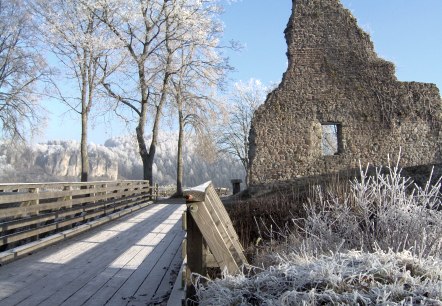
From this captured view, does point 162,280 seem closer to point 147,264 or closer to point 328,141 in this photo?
point 147,264

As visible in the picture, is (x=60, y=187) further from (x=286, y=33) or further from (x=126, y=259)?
(x=286, y=33)

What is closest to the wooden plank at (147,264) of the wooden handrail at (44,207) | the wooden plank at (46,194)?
the wooden handrail at (44,207)

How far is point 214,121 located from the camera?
28031 mm

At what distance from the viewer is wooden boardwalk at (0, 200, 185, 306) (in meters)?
4.59

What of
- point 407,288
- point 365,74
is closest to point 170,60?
point 365,74

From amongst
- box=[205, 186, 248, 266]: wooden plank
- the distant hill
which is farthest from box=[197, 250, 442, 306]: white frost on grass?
the distant hill

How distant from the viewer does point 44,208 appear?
7984 mm

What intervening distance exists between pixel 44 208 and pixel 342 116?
11.2 m

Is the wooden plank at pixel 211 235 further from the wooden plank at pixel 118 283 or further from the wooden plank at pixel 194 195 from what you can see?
the wooden plank at pixel 118 283

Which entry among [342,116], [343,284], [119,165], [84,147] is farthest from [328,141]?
[119,165]

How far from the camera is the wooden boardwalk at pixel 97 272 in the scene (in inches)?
181

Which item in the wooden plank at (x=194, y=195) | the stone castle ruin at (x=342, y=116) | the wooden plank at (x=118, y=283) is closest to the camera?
the wooden plank at (x=194, y=195)

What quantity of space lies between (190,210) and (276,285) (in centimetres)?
86

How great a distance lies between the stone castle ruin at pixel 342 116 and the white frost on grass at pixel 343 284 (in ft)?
42.8
